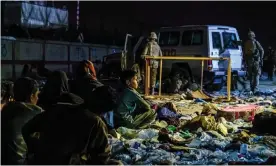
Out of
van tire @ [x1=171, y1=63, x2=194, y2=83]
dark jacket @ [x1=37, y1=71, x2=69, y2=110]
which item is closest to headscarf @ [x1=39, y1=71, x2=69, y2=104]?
dark jacket @ [x1=37, y1=71, x2=69, y2=110]

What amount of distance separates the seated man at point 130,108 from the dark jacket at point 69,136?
12.2 ft

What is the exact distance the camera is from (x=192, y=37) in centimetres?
1462

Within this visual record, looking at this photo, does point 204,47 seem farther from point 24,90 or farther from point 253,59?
point 24,90

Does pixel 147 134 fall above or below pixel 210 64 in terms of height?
below

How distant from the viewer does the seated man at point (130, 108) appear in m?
7.31

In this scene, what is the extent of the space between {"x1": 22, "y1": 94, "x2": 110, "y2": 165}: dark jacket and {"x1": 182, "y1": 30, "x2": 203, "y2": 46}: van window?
11246 mm

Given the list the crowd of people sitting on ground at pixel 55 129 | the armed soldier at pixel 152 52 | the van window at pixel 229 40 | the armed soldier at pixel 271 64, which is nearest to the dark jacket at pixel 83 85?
the crowd of people sitting on ground at pixel 55 129

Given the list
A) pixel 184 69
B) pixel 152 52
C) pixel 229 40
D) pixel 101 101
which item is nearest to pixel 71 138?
pixel 101 101

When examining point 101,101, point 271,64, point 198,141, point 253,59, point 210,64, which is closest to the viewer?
point 101,101

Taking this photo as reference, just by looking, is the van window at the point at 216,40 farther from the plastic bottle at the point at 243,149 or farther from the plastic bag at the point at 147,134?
the plastic bottle at the point at 243,149

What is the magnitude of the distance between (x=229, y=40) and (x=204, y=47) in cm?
100

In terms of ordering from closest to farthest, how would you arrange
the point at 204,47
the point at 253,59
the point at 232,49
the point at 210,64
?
the point at 253,59 → the point at 210,64 → the point at 204,47 → the point at 232,49

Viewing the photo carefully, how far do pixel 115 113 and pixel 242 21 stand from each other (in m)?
24.4

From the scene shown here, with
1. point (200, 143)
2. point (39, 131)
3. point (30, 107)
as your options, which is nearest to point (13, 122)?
point (30, 107)
